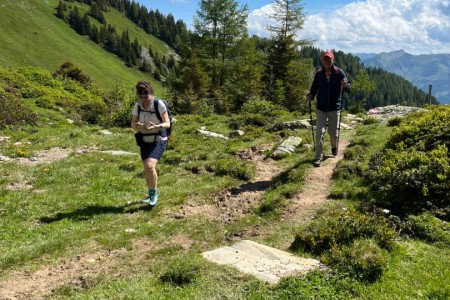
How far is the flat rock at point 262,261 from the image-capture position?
6588mm

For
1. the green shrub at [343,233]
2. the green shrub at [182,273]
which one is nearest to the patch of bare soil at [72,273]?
the green shrub at [182,273]

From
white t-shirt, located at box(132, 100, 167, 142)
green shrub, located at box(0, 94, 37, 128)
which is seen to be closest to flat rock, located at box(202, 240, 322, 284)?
white t-shirt, located at box(132, 100, 167, 142)

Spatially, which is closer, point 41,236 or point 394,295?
point 394,295

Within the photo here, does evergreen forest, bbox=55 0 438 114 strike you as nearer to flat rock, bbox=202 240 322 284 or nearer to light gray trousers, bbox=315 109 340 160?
light gray trousers, bbox=315 109 340 160

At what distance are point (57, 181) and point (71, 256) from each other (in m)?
5.85

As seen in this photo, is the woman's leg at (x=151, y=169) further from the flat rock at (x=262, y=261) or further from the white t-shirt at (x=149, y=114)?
the flat rock at (x=262, y=261)

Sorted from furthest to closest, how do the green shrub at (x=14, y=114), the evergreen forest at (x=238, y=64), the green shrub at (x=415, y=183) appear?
the evergreen forest at (x=238, y=64)
the green shrub at (x=14, y=114)
the green shrub at (x=415, y=183)

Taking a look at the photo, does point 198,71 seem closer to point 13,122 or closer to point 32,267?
point 13,122

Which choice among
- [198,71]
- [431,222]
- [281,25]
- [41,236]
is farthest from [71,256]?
[281,25]

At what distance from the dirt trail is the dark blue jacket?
6.62 ft

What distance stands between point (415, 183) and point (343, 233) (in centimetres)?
316

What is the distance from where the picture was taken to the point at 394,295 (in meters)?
→ 5.97

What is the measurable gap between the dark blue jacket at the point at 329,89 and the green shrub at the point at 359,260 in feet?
22.9

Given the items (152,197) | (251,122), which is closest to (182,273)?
(152,197)
